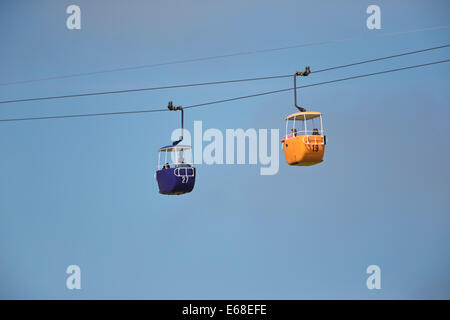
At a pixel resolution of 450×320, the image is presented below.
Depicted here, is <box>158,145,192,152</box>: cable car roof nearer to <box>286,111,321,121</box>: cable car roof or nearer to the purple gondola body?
the purple gondola body

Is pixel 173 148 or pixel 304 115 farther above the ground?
pixel 304 115

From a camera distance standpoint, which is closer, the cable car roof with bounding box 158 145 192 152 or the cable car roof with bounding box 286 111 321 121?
the cable car roof with bounding box 286 111 321 121

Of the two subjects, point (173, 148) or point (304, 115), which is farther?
point (173, 148)

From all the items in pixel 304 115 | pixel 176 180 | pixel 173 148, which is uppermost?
pixel 304 115

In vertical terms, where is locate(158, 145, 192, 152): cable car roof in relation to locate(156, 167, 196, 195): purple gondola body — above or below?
above

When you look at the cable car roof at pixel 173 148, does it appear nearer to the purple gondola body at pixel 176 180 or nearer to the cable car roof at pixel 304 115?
the purple gondola body at pixel 176 180

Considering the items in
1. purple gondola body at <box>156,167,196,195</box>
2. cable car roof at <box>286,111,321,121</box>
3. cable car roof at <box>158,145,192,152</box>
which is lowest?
purple gondola body at <box>156,167,196,195</box>

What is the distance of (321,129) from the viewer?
15578 millimetres

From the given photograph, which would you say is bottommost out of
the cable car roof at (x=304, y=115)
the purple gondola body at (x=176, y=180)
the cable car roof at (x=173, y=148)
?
the purple gondola body at (x=176, y=180)

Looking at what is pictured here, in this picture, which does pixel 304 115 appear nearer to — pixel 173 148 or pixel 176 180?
pixel 176 180

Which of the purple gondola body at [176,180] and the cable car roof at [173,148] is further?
the cable car roof at [173,148]
